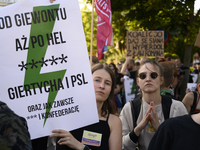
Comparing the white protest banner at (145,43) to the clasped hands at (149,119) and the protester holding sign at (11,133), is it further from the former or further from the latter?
the protester holding sign at (11,133)

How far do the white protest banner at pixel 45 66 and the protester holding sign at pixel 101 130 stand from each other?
16 cm

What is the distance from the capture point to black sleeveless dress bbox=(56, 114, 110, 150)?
2.24 m

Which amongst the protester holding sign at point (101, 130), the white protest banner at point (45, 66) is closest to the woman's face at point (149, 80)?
the protester holding sign at point (101, 130)

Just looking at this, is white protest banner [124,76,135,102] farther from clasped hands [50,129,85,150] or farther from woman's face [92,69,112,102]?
clasped hands [50,129,85,150]

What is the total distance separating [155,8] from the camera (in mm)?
9734

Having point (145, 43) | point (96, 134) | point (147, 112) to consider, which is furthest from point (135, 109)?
point (145, 43)

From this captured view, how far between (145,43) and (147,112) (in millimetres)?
4506

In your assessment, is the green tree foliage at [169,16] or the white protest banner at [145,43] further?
the green tree foliage at [169,16]

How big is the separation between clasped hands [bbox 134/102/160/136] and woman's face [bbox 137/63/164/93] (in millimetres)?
278

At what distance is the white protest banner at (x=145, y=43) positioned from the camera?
6.71 meters

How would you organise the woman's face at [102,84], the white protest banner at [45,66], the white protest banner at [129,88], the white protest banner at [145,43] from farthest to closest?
1. the white protest banner at [145,43]
2. the white protest banner at [129,88]
3. the woman's face at [102,84]
4. the white protest banner at [45,66]

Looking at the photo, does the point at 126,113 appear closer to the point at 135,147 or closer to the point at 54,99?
the point at 135,147

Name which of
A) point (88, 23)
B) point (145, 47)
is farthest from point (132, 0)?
point (88, 23)

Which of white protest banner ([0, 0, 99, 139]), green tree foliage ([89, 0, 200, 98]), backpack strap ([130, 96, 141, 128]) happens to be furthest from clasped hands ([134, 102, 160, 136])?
green tree foliage ([89, 0, 200, 98])
